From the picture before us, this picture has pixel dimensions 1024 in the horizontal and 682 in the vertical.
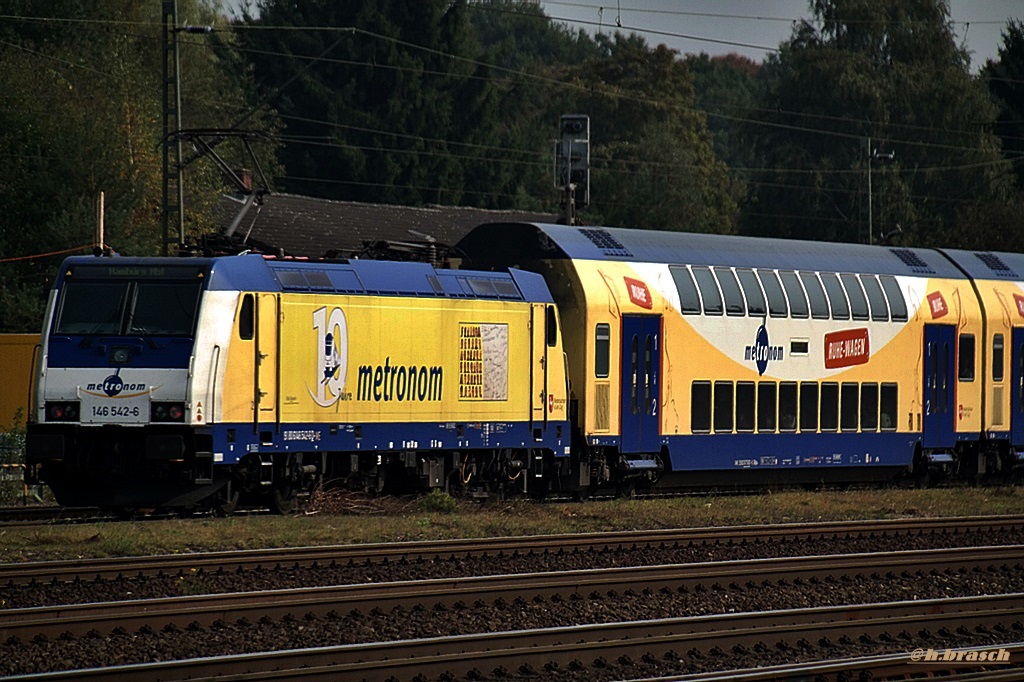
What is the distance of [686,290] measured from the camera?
25.2 metres

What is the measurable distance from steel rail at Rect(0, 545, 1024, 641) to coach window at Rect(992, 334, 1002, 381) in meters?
11.8

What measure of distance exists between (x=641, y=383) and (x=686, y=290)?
1.85 meters

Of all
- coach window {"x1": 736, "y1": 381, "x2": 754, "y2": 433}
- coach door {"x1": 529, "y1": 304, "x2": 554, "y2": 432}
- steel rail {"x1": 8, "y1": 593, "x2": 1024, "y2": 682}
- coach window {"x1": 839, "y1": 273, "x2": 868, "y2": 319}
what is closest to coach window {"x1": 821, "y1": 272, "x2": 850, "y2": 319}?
coach window {"x1": 839, "y1": 273, "x2": 868, "y2": 319}

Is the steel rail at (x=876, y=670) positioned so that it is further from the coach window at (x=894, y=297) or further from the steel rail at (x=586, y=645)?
the coach window at (x=894, y=297)

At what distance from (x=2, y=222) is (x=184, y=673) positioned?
→ 33.5 m

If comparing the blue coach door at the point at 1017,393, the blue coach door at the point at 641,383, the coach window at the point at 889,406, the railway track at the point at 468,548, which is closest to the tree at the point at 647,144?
the blue coach door at the point at 1017,393

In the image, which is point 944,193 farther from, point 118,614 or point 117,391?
point 118,614

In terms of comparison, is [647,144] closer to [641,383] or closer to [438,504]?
[641,383]

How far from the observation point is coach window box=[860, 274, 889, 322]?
1087 inches

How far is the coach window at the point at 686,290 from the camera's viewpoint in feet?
82.3

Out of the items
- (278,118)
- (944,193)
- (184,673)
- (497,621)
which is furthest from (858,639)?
(944,193)

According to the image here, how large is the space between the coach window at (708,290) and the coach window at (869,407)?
3669 mm

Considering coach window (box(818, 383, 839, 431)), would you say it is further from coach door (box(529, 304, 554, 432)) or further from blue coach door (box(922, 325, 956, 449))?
coach door (box(529, 304, 554, 432))

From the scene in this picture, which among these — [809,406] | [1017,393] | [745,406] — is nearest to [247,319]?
[745,406]
